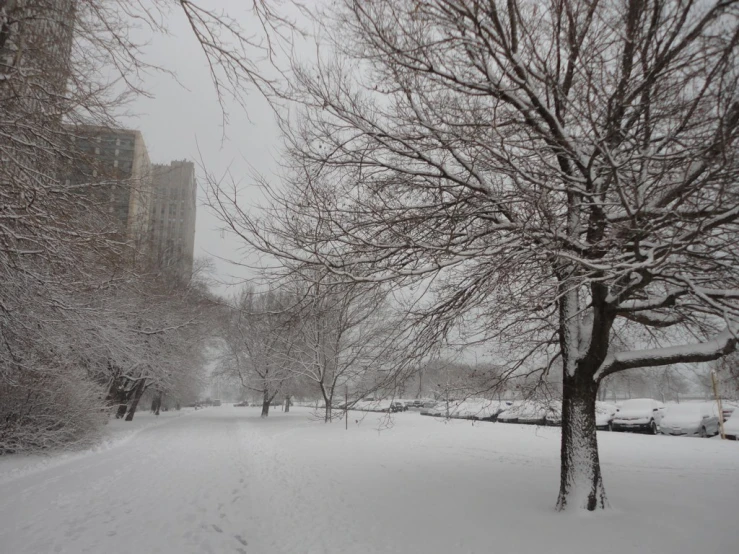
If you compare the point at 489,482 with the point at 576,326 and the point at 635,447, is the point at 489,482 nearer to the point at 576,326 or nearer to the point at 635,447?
the point at 576,326

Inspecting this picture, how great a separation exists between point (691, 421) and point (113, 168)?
21753 millimetres

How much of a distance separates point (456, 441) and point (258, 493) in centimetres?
947

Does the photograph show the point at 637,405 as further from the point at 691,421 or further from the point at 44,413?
the point at 44,413

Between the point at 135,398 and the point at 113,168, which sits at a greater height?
the point at 113,168

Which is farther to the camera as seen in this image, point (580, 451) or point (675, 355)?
point (580, 451)

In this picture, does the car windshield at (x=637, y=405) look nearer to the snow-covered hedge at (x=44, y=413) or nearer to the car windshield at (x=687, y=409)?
the car windshield at (x=687, y=409)

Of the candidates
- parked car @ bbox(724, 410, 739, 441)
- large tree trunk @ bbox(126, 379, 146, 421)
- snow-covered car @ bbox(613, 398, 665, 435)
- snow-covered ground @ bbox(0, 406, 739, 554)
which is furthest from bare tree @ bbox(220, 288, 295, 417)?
parked car @ bbox(724, 410, 739, 441)

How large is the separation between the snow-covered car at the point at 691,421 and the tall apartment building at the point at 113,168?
823 inches

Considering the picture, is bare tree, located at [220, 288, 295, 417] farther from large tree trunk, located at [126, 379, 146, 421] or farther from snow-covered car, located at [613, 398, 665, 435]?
snow-covered car, located at [613, 398, 665, 435]

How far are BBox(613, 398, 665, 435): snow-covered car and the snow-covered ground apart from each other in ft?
24.8

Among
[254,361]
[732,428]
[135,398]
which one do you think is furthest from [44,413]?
[732,428]

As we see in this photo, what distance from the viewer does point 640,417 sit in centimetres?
1861

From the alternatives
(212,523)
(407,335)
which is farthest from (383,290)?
(212,523)

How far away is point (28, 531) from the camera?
16.6 feet
